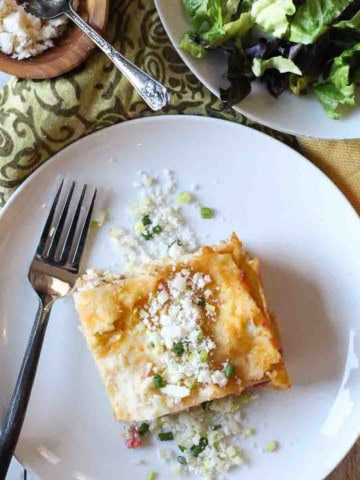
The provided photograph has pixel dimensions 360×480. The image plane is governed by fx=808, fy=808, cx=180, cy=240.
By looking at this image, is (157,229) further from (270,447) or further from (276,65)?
(270,447)

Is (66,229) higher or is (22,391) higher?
(66,229)

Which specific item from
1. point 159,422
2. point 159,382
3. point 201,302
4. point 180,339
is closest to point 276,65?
point 201,302

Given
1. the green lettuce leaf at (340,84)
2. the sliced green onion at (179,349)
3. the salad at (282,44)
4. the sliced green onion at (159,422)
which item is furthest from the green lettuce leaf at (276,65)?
the sliced green onion at (159,422)

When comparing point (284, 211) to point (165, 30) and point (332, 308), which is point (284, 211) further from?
point (165, 30)

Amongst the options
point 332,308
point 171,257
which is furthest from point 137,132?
point 332,308

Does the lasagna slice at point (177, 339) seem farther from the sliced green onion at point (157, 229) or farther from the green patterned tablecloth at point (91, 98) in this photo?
the green patterned tablecloth at point (91, 98)
